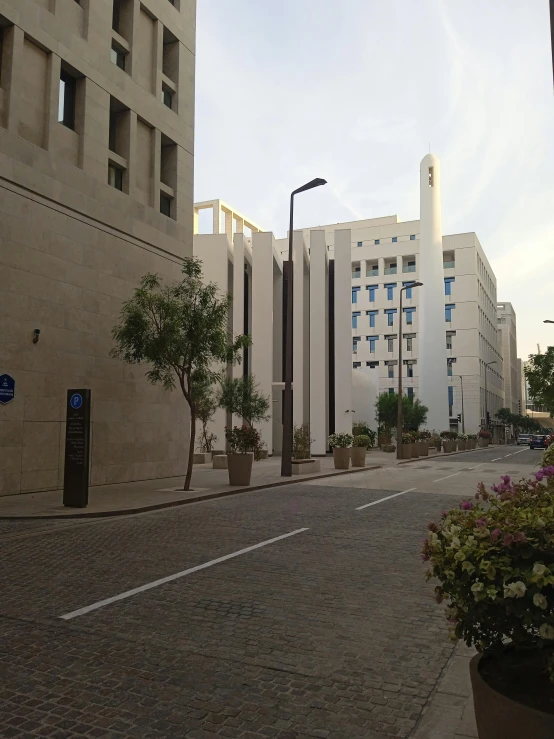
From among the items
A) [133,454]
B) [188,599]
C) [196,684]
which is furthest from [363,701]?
[133,454]

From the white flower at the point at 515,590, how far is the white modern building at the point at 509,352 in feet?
442

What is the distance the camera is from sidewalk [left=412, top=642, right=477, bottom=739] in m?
3.53

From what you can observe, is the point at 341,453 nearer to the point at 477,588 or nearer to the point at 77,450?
the point at 77,450

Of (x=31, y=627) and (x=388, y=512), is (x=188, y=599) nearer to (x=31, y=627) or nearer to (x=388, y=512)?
(x=31, y=627)

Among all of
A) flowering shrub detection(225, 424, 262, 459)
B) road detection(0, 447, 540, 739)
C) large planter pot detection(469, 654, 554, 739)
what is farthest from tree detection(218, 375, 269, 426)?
large planter pot detection(469, 654, 554, 739)

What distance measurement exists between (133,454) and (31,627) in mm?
14491

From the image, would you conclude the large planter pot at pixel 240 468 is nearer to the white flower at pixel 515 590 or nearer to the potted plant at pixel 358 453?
the potted plant at pixel 358 453

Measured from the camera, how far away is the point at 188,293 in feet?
56.8

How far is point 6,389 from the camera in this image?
1489cm

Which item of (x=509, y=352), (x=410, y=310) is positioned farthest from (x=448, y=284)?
(x=509, y=352)

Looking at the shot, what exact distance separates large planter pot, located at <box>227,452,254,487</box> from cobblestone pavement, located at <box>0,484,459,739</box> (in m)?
8.69

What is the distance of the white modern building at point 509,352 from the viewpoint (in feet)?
445

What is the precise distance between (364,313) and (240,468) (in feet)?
235

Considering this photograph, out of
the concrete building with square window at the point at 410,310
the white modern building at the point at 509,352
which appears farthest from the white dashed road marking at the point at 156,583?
the white modern building at the point at 509,352
